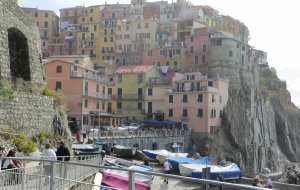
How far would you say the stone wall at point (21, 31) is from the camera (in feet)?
61.9

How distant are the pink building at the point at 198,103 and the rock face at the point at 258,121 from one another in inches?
93.5

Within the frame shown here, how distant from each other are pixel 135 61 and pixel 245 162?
32934 mm

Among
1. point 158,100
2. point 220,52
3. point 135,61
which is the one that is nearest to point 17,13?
point 158,100

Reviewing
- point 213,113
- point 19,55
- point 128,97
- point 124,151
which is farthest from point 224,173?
point 128,97

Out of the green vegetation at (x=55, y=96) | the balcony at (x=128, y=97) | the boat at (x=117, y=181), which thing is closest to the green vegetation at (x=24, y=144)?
the boat at (x=117, y=181)

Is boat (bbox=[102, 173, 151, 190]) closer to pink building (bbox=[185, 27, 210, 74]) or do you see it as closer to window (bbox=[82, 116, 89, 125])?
window (bbox=[82, 116, 89, 125])

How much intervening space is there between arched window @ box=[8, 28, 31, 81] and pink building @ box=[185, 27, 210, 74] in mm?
50261

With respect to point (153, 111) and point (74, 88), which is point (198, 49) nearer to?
point (153, 111)

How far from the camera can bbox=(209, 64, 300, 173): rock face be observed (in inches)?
2346

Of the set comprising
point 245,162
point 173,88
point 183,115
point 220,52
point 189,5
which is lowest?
point 245,162

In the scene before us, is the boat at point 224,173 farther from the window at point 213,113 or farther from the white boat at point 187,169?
the window at point 213,113

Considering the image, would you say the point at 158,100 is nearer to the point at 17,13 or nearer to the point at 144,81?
the point at 144,81

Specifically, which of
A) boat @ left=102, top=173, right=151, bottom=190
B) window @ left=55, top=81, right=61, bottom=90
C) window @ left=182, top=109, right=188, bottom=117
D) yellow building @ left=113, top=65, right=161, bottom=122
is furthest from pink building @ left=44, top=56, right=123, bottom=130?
boat @ left=102, top=173, right=151, bottom=190

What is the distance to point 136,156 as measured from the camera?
1345 inches
